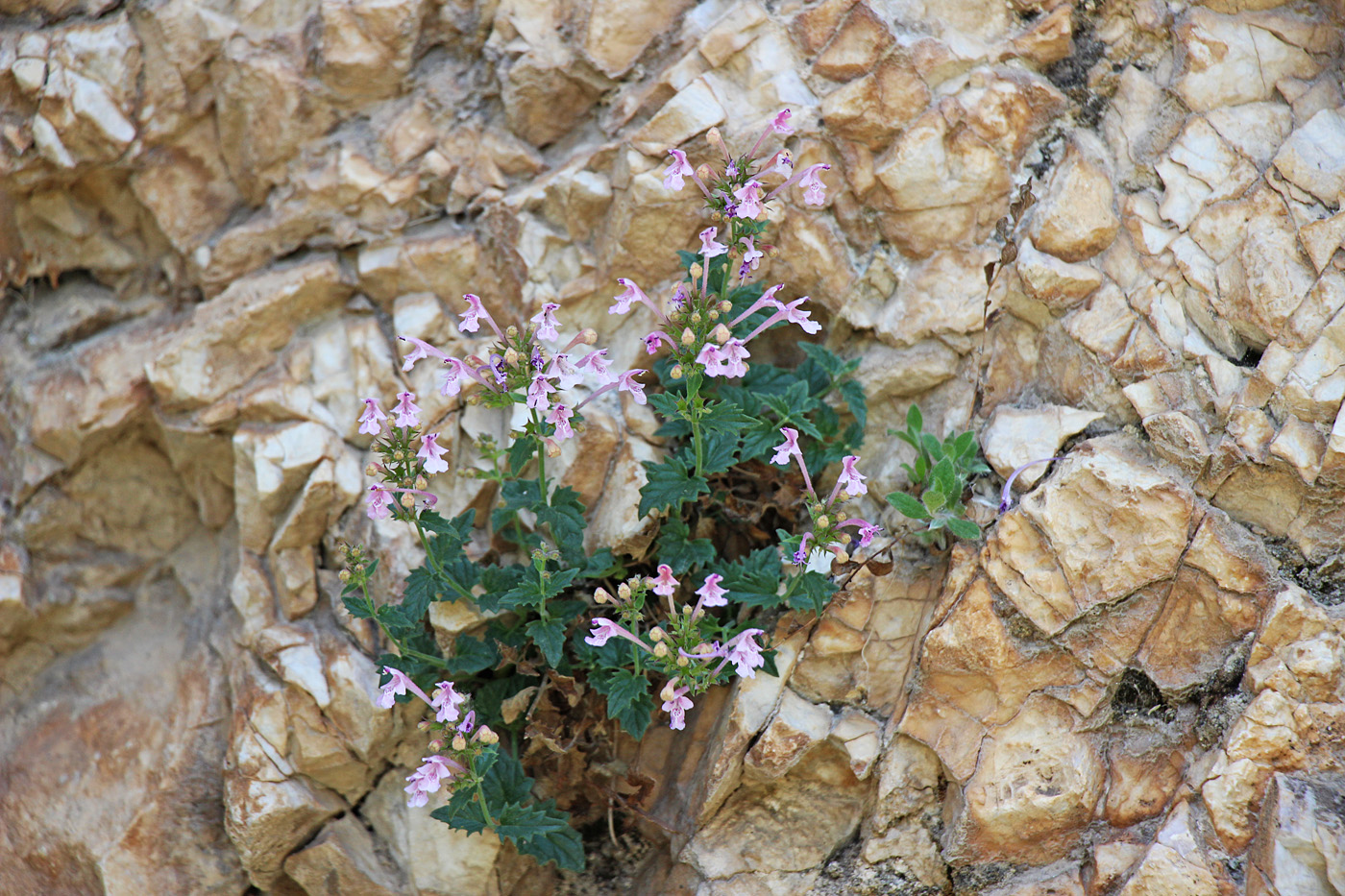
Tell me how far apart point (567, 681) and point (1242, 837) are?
2.83 metres

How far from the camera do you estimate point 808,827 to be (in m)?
4.32

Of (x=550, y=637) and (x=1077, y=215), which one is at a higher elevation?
(x=1077, y=215)

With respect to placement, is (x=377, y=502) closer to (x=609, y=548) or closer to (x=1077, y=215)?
(x=609, y=548)

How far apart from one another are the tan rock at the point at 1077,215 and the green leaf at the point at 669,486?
2019 millimetres

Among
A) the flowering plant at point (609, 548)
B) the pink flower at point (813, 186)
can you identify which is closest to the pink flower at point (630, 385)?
the flowering plant at point (609, 548)

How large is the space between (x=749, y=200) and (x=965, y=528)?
67.1 inches

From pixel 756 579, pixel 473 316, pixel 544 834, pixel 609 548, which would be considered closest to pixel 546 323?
pixel 473 316

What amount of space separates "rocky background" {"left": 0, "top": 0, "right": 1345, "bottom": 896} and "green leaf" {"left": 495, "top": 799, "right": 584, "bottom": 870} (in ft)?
1.28

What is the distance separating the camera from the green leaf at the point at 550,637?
4105 millimetres

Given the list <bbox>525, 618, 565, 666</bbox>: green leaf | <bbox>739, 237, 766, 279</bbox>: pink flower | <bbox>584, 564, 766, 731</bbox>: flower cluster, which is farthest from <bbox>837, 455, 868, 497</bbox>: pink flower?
<bbox>525, 618, 565, 666</bbox>: green leaf

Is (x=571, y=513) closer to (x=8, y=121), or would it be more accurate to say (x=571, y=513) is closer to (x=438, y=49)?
(x=438, y=49)

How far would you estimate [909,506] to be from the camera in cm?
417

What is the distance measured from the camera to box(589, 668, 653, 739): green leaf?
4.07 metres

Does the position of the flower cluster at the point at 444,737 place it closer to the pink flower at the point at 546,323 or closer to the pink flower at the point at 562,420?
the pink flower at the point at 562,420
